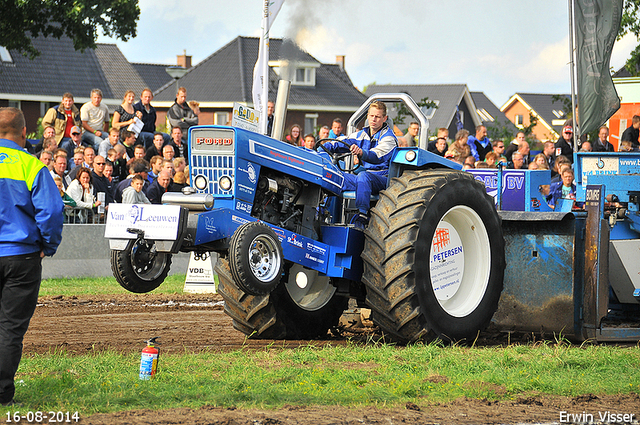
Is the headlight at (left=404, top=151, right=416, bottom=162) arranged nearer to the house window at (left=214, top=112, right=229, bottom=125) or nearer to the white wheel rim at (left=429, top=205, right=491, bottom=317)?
the white wheel rim at (left=429, top=205, right=491, bottom=317)

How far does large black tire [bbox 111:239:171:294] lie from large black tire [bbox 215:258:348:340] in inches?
41.4

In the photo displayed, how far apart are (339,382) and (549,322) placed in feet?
10.3

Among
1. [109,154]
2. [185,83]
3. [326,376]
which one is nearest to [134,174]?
[109,154]

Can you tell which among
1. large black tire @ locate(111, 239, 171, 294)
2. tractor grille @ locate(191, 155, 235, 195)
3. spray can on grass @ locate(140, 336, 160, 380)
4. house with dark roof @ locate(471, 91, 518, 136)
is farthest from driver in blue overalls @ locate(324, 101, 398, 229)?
house with dark roof @ locate(471, 91, 518, 136)

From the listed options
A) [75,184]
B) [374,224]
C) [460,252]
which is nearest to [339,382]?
[374,224]

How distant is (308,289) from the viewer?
8.94 metres

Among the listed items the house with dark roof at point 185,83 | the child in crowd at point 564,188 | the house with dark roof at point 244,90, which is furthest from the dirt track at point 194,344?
the house with dark roof at point 244,90

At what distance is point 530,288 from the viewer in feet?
27.8

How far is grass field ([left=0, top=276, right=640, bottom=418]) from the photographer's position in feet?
17.9

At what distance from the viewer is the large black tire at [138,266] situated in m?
6.83

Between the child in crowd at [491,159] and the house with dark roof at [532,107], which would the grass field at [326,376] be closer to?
the child in crowd at [491,159]

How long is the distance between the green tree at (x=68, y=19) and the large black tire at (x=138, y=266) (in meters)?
15.4

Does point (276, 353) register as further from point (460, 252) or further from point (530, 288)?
point (530, 288)

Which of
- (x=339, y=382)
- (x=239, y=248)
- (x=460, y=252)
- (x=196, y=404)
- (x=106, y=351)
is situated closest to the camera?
(x=196, y=404)
